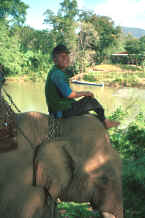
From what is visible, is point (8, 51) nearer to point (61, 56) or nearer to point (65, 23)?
point (65, 23)

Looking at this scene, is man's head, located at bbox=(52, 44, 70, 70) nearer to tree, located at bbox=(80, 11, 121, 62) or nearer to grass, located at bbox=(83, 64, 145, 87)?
grass, located at bbox=(83, 64, 145, 87)

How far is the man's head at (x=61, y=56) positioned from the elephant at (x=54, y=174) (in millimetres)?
633

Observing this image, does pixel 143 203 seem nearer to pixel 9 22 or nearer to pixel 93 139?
pixel 93 139

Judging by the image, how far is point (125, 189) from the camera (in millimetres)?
4383

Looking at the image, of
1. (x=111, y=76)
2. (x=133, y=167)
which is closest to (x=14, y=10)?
(x=111, y=76)

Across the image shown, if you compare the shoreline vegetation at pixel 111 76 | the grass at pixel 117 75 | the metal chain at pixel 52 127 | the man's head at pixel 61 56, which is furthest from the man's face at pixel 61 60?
the grass at pixel 117 75

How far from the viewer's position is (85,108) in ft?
8.05

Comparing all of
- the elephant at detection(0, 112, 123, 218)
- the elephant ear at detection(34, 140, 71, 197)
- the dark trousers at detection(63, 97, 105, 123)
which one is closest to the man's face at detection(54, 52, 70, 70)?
the dark trousers at detection(63, 97, 105, 123)

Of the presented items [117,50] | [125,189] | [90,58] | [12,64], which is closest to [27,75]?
[12,64]

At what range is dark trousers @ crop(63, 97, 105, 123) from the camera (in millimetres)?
2438

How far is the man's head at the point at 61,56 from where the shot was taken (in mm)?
2332

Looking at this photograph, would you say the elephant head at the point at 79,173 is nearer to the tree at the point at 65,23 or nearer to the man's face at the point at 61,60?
the man's face at the point at 61,60

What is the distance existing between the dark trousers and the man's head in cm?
38

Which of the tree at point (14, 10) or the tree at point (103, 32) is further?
the tree at point (103, 32)
